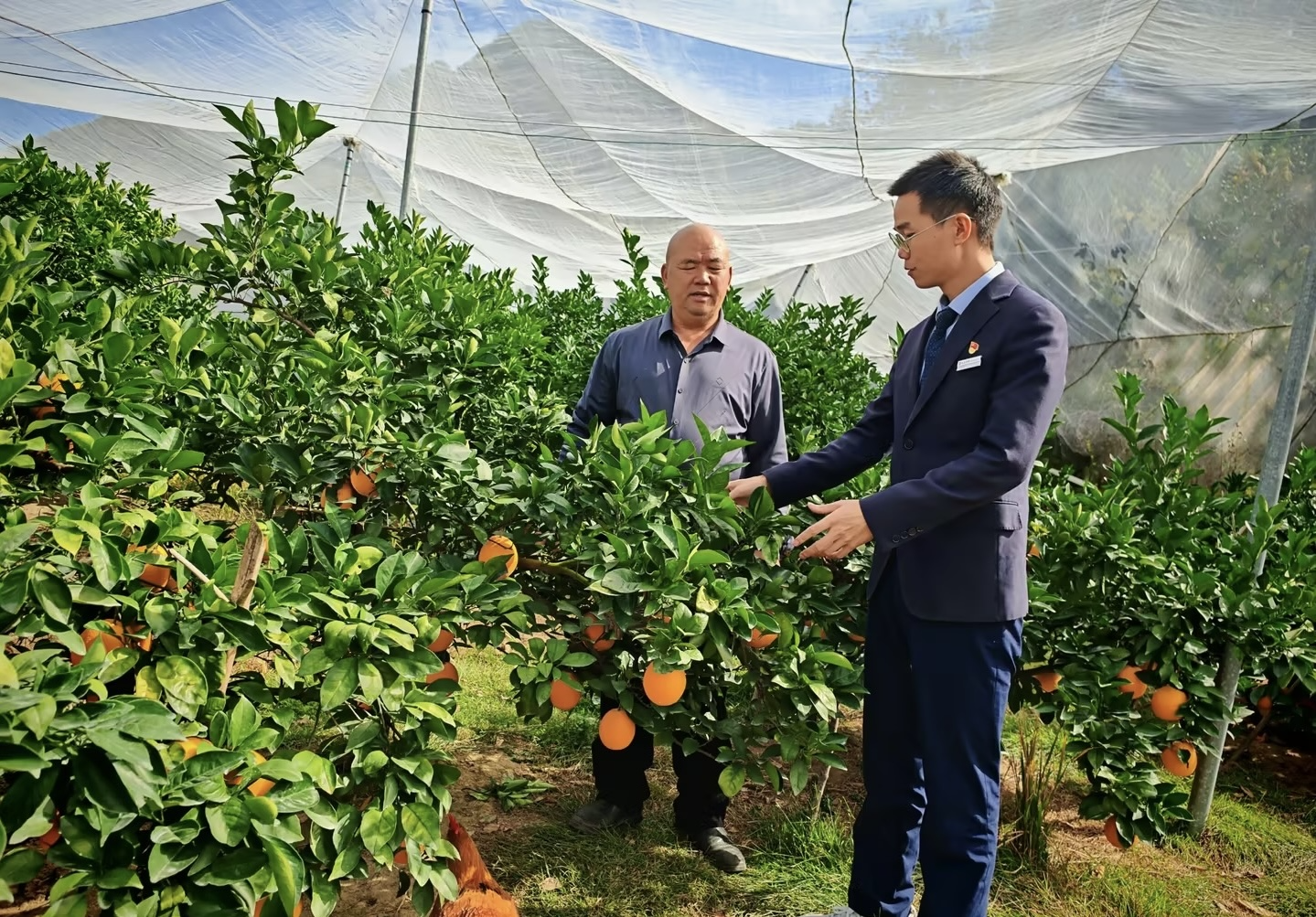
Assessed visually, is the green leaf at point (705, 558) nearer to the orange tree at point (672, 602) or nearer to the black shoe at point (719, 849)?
the orange tree at point (672, 602)

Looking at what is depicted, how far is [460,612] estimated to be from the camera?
1729 millimetres

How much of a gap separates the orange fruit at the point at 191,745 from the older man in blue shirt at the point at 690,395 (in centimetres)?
142

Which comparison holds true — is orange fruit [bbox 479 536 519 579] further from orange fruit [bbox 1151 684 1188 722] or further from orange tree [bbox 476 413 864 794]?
orange fruit [bbox 1151 684 1188 722]

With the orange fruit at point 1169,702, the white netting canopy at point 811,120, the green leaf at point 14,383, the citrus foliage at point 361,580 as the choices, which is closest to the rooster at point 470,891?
the citrus foliage at point 361,580

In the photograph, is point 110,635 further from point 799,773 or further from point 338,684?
point 799,773

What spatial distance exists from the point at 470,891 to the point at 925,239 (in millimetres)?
1768

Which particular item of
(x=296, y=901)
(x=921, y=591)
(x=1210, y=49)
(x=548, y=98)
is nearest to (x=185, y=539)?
(x=296, y=901)

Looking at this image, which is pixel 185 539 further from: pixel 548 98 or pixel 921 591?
pixel 548 98

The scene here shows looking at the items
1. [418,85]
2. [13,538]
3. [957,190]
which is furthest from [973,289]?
[418,85]

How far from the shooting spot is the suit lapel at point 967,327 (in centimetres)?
204

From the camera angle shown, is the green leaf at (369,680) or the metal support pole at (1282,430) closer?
the green leaf at (369,680)

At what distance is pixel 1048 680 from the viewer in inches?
99.7

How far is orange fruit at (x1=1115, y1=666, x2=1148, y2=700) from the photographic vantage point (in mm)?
2553

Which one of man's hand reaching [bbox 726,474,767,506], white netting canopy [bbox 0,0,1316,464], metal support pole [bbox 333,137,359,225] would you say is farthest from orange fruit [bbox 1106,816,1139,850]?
metal support pole [bbox 333,137,359,225]
